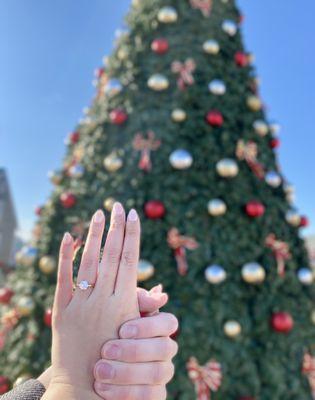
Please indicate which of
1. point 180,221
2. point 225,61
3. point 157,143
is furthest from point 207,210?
point 225,61

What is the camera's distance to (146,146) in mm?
2732

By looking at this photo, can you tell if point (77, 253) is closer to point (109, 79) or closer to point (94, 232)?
point (94, 232)

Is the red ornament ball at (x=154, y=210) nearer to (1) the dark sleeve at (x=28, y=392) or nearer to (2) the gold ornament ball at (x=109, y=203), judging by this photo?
(2) the gold ornament ball at (x=109, y=203)

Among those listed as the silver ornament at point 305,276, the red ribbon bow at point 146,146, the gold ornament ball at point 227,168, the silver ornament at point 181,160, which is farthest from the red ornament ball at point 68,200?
the silver ornament at point 305,276

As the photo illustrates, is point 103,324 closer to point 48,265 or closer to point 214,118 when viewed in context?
point 48,265

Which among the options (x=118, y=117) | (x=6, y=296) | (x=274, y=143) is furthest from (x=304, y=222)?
(x=6, y=296)

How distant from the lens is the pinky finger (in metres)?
0.72

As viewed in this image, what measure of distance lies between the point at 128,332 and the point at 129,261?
0.13 m

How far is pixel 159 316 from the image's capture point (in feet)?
2.39

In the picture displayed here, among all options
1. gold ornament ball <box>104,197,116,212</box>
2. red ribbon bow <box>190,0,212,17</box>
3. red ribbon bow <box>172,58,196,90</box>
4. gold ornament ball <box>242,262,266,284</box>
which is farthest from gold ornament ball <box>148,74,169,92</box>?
gold ornament ball <box>242,262,266,284</box>

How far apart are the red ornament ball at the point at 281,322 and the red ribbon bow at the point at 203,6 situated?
2.54 metres

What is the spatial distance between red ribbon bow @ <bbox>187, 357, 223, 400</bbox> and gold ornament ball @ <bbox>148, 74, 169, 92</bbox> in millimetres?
1960

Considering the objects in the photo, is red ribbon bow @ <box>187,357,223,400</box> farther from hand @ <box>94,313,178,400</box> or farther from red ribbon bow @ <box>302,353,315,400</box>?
hand @ <box>94,313,178,400</box>

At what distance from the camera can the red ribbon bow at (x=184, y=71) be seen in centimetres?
294
